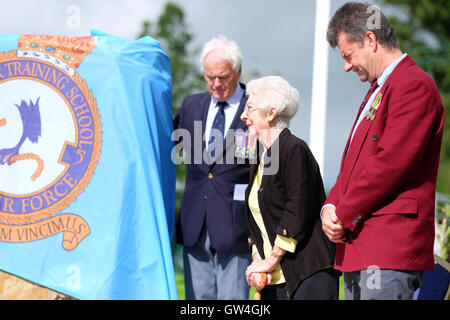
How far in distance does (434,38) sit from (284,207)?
63.0ft

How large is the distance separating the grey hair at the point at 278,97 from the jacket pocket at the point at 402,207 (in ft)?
2.68

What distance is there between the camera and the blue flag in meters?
3.28

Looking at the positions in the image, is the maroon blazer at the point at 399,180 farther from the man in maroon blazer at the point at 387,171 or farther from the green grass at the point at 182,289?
the green grass at the point at 182,289

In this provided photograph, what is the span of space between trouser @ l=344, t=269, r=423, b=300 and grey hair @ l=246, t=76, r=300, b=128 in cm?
92

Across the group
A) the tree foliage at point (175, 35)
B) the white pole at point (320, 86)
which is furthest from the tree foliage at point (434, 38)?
the white pole at point (320, 86)

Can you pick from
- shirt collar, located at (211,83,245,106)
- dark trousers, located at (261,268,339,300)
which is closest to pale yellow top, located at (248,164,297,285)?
Answer: dark trousers, located at (261,268,339,300)

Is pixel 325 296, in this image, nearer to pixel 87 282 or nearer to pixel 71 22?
pixel 87 282

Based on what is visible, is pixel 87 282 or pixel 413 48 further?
pixel 413 48

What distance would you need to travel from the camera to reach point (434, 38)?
67.7 ft

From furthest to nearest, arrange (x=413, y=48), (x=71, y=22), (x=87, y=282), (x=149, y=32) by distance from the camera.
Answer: (x=149, y=32) < (x=413, y=48) < (x=71, y=22) < (x=87, y=282)

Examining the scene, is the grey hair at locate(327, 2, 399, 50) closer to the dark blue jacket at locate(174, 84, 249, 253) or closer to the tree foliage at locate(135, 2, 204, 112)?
the dark blue jacket at locate(174, 84, 249, 253)
